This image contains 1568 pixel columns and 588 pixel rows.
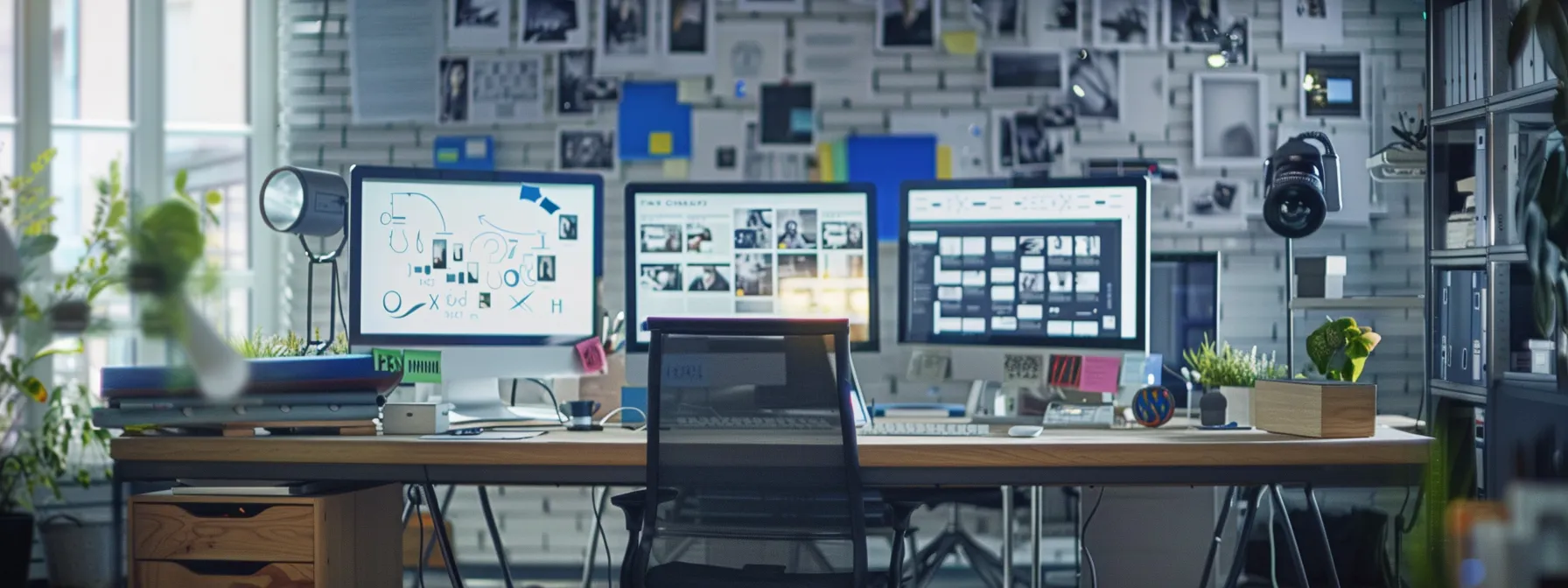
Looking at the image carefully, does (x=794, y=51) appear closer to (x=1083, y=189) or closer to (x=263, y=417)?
(x=1083, y=189)

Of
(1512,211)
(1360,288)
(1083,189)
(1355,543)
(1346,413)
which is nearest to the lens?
(1346,413)

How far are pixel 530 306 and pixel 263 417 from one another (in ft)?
1.77

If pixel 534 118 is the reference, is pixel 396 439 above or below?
below

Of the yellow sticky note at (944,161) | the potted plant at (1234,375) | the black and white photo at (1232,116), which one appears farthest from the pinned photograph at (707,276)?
the black and white photo at (1232,116)

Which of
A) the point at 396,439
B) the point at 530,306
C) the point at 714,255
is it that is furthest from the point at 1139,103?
the point at 396,439

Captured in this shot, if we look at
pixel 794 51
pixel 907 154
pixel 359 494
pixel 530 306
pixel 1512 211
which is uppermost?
pixel 794 51

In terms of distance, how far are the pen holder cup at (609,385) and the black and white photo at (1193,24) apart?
2.44 metres

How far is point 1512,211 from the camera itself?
9.80 ft

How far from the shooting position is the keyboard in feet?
6.80

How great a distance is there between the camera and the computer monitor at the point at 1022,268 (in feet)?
7.52

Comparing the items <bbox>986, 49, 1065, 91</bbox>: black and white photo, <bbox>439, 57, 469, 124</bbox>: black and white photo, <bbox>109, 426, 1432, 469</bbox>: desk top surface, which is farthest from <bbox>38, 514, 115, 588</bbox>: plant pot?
<bbox>986, 49, 1065, 91</bbox>: black and white photo

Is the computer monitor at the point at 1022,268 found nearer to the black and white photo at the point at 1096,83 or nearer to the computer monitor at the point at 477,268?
the computer monitor at the point at 477,268

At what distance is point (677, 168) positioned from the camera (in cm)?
413

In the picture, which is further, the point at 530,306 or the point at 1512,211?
the point at 1512,211
